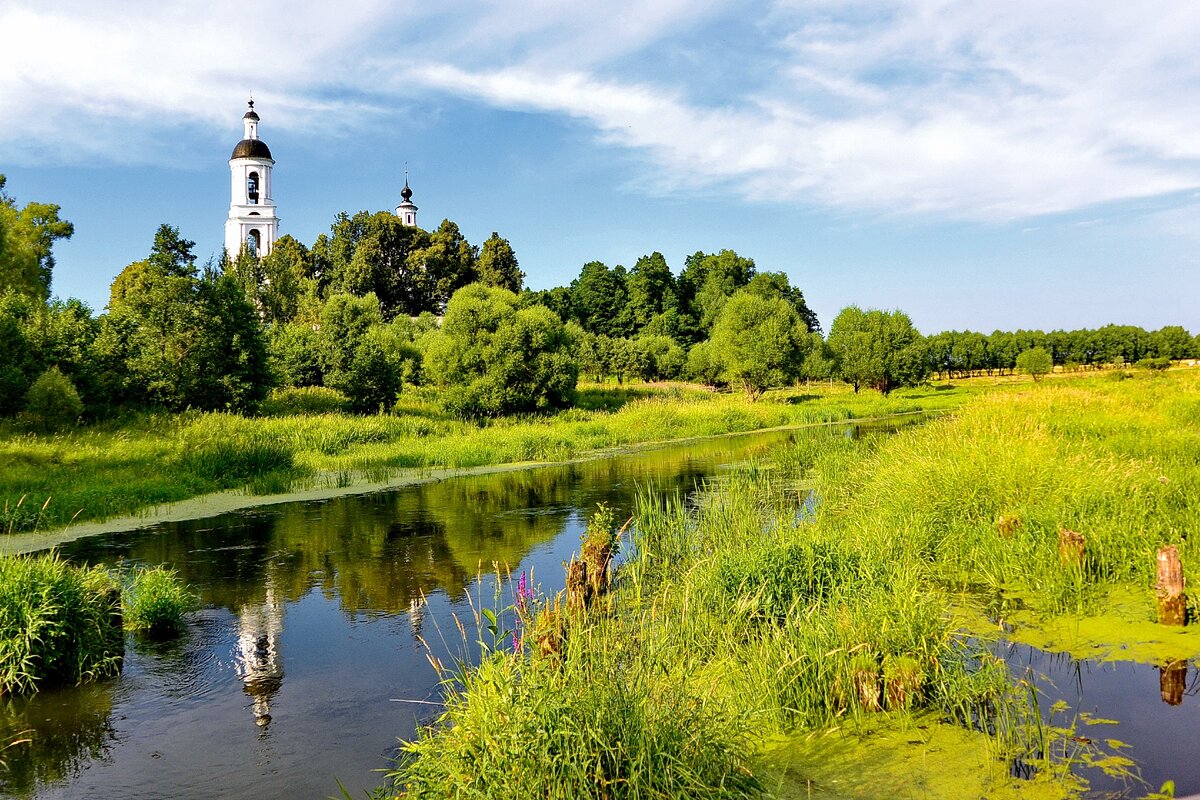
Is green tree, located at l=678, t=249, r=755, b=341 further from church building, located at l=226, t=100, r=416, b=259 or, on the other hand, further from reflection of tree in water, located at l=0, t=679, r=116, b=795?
reflection of tree in water, located at l=0, t=679, r=116, b=795

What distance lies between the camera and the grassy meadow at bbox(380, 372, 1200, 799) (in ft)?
15.7

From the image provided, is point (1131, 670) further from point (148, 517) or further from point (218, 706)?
point (148, 517)

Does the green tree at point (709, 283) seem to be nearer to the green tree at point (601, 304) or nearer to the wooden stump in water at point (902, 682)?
the green tree at point (601, 304)

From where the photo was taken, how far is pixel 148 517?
709 inches

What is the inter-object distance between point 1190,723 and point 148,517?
18.8 m

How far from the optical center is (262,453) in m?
23.8

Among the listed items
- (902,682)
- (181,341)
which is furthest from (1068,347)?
(902,682)

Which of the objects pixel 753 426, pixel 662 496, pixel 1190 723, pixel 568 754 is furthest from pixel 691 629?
pixel 753 426

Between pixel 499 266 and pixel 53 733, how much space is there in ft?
237

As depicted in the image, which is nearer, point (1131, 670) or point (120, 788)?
point (120, 788)

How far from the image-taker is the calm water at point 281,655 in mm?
6801

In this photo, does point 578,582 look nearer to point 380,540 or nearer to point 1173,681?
point 1173,681

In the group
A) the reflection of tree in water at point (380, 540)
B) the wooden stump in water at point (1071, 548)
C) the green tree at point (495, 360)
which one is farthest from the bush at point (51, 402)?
the wooden stump in water at point (1071, 548)

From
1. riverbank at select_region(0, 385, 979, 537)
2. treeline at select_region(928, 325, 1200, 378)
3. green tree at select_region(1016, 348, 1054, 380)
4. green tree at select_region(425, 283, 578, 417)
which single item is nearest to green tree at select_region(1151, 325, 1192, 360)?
treeline at select_region(928, 325, 1200, 378)
